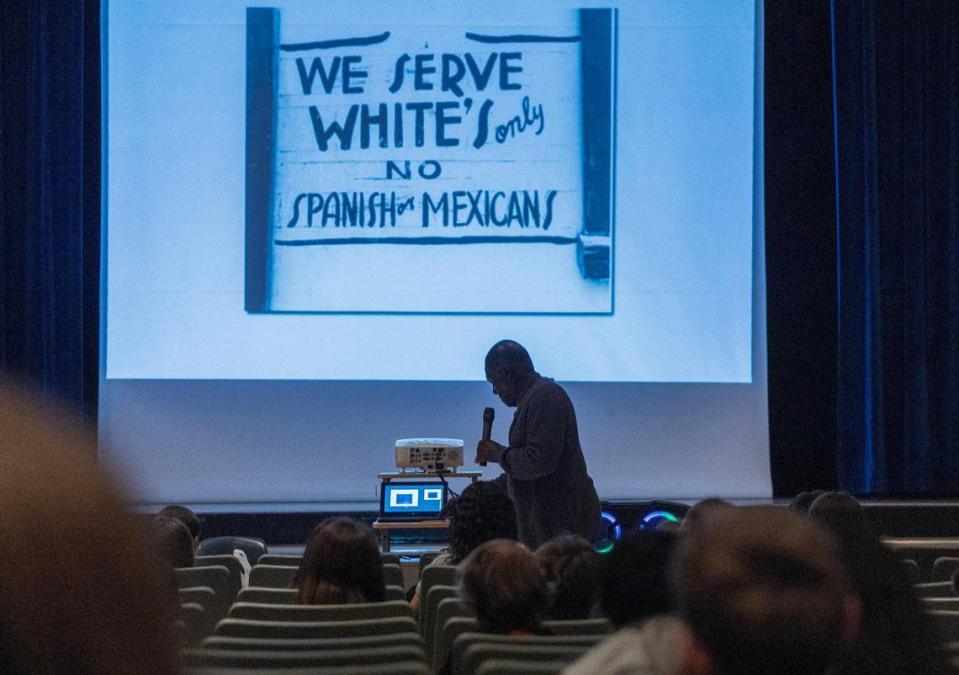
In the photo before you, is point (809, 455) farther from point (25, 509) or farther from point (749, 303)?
point (25, 509)

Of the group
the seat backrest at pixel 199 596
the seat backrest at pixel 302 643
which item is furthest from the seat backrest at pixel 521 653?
the seat backrest at pixel 199 596

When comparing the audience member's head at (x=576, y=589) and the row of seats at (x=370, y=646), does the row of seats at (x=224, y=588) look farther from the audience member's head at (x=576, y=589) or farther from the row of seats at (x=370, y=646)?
the audience member's head at (x=576, y=589)

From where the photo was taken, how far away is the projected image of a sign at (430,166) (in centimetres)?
664

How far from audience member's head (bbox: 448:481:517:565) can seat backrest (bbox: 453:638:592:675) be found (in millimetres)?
1356

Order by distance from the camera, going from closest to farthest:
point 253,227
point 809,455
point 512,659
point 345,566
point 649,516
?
point 512,659, point 345,566, point 649,516, point 253,227, point 809,455

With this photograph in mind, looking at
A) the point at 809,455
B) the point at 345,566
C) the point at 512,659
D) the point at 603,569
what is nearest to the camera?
the point at 512,659

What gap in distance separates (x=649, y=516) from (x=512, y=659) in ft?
12.1

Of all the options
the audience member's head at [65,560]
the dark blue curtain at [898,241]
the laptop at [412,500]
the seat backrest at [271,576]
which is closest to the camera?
the audience member's head at [65,560]

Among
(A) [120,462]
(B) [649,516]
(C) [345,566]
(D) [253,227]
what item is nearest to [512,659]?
(C) [345,566]

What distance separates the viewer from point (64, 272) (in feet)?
22.3

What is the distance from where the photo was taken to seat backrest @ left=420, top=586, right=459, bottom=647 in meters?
2.89

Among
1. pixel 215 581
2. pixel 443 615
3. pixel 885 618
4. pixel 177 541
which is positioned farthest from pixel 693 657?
pixel 177 541

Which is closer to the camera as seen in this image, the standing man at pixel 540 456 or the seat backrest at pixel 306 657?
the seat backrest at pixel 306 657

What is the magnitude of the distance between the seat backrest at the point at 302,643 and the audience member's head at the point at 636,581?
1.21ft
